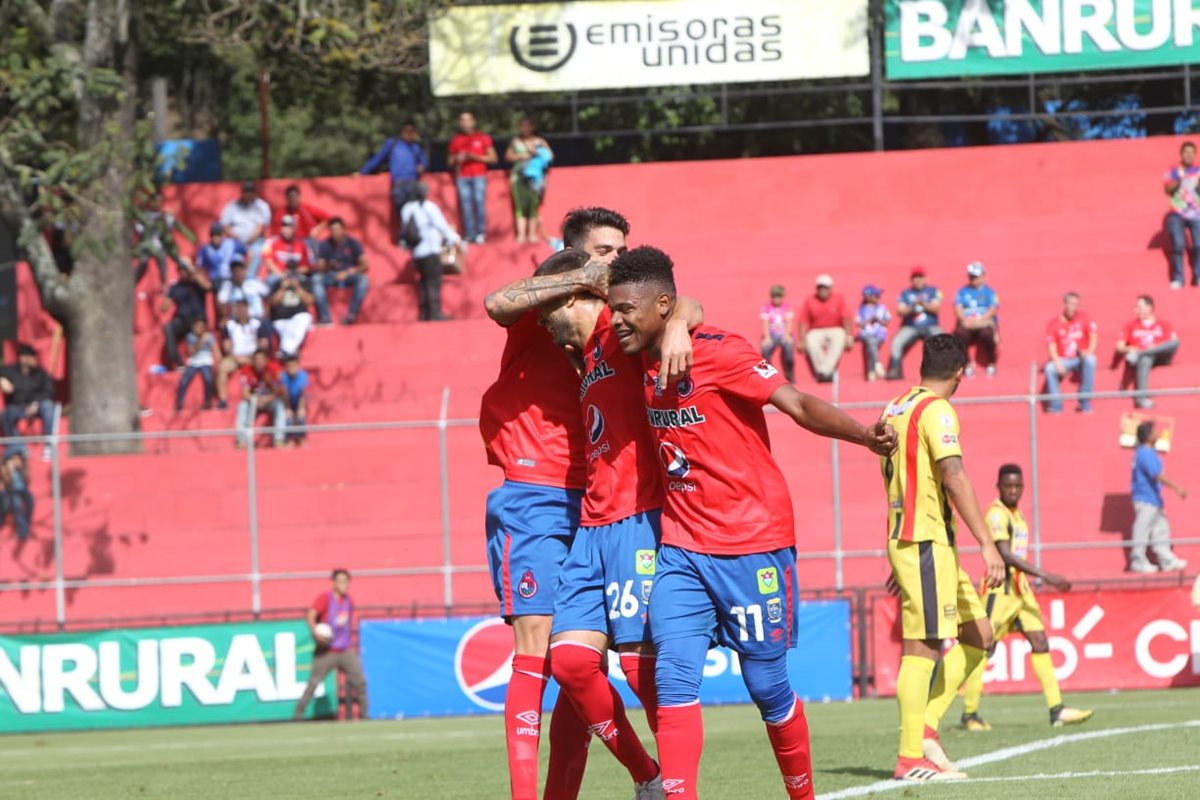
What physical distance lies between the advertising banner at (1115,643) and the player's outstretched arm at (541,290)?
415 inches

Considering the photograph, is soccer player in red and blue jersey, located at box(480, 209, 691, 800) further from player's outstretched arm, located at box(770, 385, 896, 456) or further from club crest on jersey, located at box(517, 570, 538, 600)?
player's outstretched arm, located at box(770, 385, 896, 456)

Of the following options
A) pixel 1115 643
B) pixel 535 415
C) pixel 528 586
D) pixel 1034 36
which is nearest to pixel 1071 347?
pixel 1115 643

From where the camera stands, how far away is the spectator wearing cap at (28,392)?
2278 centimetres

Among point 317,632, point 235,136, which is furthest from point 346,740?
point 235,136

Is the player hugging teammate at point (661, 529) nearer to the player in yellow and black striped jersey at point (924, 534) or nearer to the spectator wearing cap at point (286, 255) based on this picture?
the player in yellow and black striped jersey at point (924, 534)

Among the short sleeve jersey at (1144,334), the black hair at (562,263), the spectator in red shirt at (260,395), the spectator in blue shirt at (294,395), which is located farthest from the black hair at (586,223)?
the short sleeve jersey at (1144,334)

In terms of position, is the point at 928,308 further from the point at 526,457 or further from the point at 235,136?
the point at 235,136

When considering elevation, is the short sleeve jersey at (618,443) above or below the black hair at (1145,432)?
above

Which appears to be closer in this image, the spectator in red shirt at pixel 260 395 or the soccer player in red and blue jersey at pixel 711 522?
the soccer player in red and blue jersey at pixel 711 522

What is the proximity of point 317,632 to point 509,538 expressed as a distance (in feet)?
33.9

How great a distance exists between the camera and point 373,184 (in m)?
27.9

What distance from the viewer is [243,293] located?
24688mm

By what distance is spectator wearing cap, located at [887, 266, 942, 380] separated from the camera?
23.0 meters

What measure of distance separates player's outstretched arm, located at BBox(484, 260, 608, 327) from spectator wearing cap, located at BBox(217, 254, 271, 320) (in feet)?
58.0
